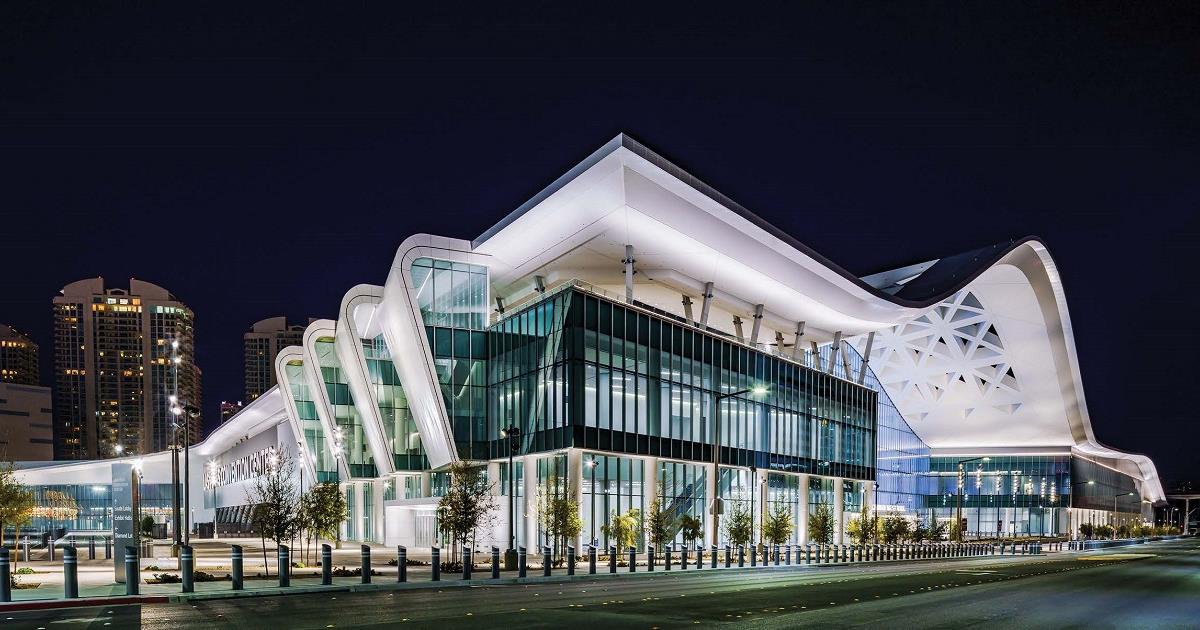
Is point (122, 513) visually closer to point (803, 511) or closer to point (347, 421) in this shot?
point (347, 421)

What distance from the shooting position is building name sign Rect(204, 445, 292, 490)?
8819 cm

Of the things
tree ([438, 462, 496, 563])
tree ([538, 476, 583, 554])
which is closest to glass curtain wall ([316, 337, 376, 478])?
tree ([538, 476, 583, 554])

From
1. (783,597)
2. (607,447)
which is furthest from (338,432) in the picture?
(783,597)

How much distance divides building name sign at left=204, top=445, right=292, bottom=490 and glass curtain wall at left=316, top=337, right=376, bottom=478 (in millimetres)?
13141

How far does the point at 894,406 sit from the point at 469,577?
284 feet

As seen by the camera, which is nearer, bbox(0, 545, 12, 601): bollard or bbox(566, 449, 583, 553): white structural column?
bbox(0, 545, 12, 601): bollard

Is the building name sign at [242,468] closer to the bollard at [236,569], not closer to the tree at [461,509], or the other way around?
the tree at [461,509]

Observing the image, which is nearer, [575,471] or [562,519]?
[562,519]

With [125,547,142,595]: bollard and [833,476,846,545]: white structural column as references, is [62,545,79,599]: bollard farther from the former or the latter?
[833,476,846,545]: white structural column

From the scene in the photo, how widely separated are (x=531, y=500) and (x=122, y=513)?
24.2 meters

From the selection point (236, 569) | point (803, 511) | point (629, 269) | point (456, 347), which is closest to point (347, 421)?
point (456, 347)

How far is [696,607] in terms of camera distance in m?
18.8

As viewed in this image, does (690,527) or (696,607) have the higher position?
(696,607)

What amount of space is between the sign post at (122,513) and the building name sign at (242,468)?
2199 inches
